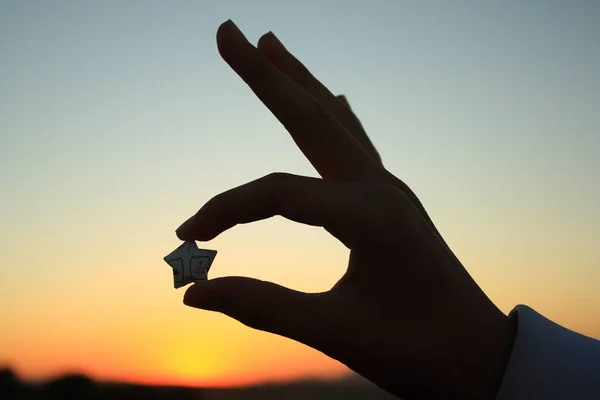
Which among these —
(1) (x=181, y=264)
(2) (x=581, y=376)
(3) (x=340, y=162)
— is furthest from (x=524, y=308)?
(1) (x=181, y=264)

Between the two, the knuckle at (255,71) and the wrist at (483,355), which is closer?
the wrist at (483,355)

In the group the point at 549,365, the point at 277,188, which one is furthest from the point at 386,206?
the point at 549,365

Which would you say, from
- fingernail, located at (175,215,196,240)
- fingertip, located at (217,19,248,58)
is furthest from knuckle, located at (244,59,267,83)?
fingernail, located at (175,215,196,240)

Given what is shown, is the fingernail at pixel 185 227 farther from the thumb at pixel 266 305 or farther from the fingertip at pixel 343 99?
the fingertip at pixel 343 99

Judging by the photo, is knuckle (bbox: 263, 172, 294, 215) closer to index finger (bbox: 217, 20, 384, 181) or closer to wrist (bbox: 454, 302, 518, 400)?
index finger (bbox: 217, 20, 384, 181)

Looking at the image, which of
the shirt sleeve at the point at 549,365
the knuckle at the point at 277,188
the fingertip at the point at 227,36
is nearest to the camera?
the shirt sleeve at the point at 549,365

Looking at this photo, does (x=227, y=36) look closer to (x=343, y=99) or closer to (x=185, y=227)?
(x=185, y=227)

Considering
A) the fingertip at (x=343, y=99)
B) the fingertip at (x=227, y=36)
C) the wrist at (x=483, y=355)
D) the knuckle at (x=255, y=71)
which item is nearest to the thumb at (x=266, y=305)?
the wrist at (x=483, y=355)
